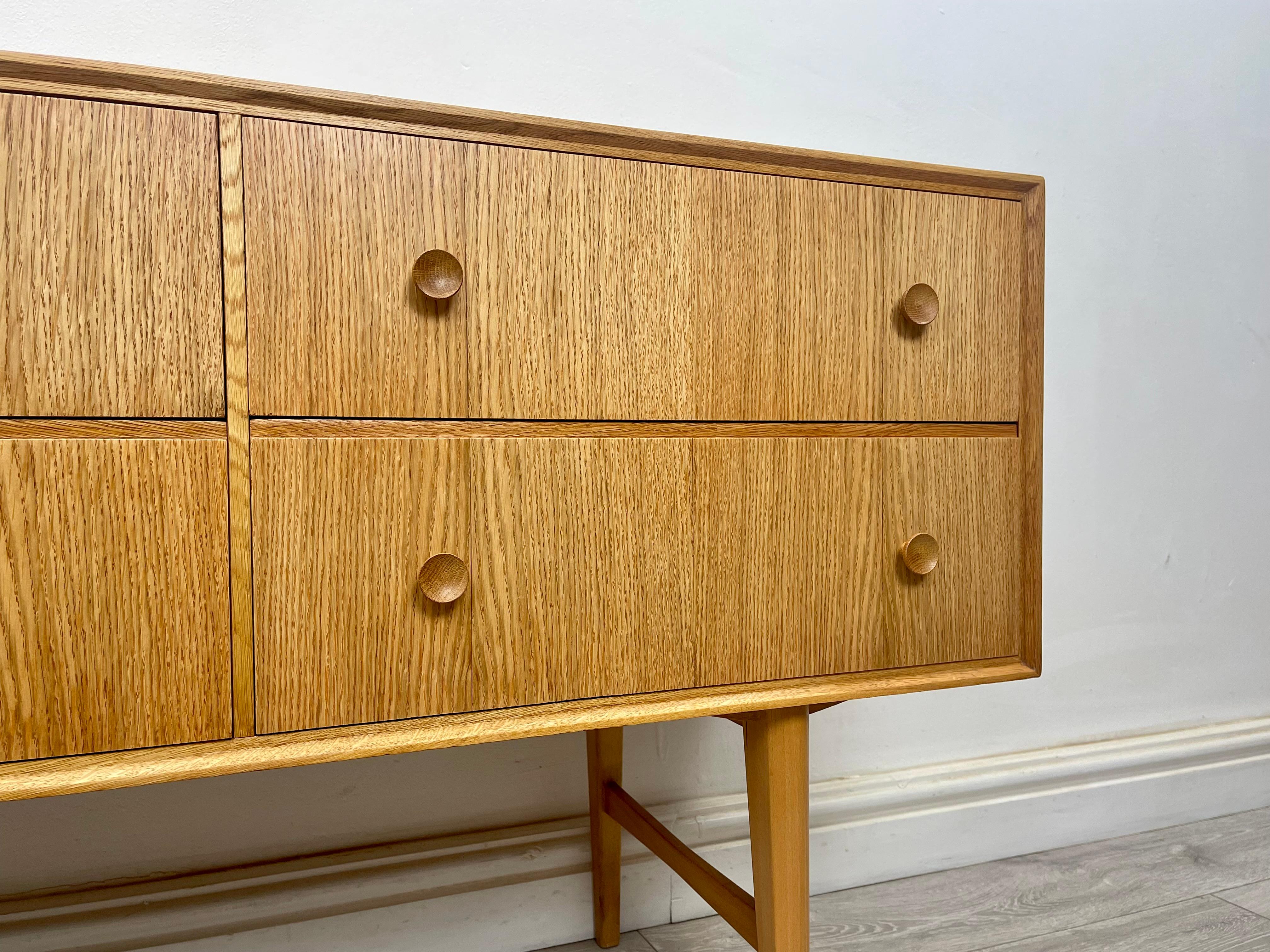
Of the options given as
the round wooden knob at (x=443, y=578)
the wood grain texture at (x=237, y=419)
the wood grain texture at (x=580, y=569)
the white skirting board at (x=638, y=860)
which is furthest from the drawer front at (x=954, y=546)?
the white skirting board at (x=638, y=860)

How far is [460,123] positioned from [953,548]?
463mm

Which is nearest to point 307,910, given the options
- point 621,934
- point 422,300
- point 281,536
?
point 621,934

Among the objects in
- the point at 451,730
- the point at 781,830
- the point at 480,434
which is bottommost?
the point at 781,830

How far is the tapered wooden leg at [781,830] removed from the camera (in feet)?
2.09

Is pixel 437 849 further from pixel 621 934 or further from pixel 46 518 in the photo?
pixel 46 518

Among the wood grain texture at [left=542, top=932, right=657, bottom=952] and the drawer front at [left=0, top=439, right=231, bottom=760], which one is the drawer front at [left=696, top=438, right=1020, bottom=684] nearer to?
the drawer front at [left=0, top=439, right=231, bottom=760]

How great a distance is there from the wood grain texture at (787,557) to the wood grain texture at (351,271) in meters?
0.19

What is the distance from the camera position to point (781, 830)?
640 millimetres

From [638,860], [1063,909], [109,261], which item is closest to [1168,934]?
[1063,909]

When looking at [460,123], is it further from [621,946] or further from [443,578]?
[621,946]

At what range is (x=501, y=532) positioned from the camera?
55 cm

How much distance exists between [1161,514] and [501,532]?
1.20m

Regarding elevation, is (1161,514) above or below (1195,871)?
above

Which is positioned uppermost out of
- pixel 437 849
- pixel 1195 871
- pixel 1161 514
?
pixel 1161 514
